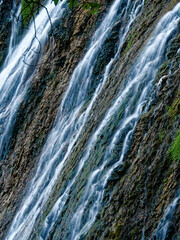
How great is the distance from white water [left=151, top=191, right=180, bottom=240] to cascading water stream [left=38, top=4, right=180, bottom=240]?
4.47ft

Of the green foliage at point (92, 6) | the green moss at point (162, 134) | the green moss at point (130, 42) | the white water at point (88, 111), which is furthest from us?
the green moss at point (130, 42)

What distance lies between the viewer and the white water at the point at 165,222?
5.02m

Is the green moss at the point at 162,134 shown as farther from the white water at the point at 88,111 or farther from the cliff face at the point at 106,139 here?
the white water at the point at 88,111

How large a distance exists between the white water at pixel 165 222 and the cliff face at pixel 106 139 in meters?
0.05

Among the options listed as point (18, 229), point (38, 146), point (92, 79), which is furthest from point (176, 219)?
point (38, 146)

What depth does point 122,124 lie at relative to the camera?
7.05 meters

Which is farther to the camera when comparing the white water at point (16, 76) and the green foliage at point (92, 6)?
the white water at point (16, 76)

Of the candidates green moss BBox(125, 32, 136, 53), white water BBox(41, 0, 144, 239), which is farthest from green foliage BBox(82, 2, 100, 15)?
green moss BBox(125, 32, 136, 53)

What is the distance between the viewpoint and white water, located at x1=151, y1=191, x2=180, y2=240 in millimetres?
5020

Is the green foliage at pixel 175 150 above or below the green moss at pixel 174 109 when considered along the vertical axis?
below

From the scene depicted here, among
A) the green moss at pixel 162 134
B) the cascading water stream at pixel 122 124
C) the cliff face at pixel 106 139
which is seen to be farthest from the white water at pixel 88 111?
the green moss at pixel 162 134

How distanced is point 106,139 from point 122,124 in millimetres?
431

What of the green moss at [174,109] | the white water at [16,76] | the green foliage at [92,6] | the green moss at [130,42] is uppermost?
the green foliage at [92,6]

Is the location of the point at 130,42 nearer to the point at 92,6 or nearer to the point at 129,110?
the point at 129,110
